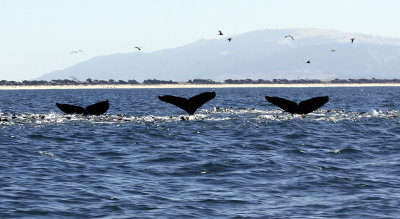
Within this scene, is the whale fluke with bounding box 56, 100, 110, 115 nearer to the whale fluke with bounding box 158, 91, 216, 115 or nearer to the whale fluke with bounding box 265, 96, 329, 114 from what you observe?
the whale fluke with bounding box 158, 91, 216, 115

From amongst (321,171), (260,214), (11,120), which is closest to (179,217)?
(260,214)

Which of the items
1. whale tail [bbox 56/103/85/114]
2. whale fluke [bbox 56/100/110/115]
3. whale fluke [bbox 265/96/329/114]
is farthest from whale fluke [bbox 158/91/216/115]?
whale tail [bbox 56/103/85/114]

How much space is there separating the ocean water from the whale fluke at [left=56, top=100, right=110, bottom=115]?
5.25 m

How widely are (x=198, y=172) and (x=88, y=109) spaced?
20915 millimetres

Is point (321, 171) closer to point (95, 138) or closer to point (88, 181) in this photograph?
point (88, 181)

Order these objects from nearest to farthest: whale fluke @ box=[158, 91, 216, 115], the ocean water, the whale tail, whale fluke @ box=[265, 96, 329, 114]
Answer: the ocean water < whale fluke @ box=[158, 91, 216, 115] < whale fluke @ box=[265, 96, 329, 114] < the whale tail

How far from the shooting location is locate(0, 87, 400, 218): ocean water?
44.6 feet

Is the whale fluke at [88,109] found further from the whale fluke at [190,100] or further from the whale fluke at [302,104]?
the whale fluke at [302,104]

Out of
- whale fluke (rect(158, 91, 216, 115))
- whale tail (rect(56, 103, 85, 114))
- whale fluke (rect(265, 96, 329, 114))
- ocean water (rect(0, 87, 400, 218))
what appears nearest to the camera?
ocean water (rect(0, 87, 400, 218))

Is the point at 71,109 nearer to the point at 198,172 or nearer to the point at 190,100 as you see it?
the point at 190,100

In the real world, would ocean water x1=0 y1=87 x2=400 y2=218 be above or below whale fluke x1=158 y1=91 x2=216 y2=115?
below

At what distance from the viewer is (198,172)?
18047mm

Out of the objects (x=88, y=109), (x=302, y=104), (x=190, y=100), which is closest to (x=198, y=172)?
(x=190, y=100)

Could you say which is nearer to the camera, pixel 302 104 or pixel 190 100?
pixel 190 100
